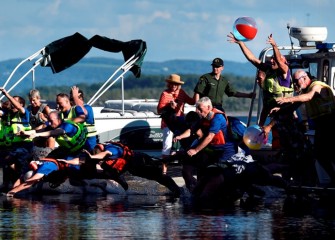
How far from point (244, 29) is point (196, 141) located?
2484mm

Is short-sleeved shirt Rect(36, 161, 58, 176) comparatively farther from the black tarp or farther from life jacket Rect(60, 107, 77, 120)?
the black tarp

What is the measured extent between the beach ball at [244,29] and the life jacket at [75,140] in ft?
9.43

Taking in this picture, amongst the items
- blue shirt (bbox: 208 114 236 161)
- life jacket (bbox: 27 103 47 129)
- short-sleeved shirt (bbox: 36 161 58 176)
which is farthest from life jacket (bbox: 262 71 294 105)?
life jacket (bbox: 27 103 47 129)

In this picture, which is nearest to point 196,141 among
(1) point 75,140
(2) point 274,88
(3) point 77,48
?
(2) point 274,88

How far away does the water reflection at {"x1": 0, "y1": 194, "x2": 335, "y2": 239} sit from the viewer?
50.2 ft

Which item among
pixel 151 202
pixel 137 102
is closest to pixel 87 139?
pixel 151 202

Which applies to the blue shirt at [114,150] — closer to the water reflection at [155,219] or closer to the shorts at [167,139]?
the water reflection at [155,219]

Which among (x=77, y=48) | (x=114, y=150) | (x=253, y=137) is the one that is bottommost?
(x=114, y=150)

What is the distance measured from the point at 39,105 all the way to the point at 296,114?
4344 millimetres

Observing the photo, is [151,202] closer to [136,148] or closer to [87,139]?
[87,139]

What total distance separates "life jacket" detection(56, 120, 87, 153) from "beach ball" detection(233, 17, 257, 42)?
113 inches

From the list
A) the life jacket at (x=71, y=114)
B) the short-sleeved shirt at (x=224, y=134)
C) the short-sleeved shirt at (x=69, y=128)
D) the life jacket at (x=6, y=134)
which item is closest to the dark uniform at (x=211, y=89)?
the life jacket at (x=71, y=114)

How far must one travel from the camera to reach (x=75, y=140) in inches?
808

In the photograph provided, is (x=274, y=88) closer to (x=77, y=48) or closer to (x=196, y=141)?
(x=196, y=141)
